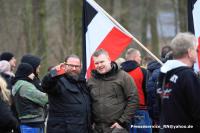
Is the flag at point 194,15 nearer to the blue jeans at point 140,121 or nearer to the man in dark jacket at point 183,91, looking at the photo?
the blue jeans at point 140,121

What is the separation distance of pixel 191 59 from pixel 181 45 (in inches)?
7.8

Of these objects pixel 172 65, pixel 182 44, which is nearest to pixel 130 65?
pixel 172 65

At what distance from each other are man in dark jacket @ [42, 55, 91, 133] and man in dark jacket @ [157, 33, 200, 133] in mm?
2615

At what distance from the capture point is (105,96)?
9.97m

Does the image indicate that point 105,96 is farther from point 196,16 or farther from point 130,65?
point 196,16

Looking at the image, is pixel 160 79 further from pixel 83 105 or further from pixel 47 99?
pixel 47 99

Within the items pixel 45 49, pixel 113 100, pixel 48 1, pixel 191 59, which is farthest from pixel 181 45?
pixel 48 1

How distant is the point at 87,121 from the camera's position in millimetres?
10023

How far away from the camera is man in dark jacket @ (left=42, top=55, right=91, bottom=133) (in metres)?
9.93

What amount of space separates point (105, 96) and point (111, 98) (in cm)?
9

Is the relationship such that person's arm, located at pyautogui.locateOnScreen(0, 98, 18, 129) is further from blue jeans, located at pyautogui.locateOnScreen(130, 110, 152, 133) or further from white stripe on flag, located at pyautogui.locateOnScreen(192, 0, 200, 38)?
white stripe on flag, located at pyautogui.locateOnScreen(192, 0, 200, 38)

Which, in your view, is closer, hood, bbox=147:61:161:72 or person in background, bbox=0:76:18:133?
person in background, bbox=0:76:18:133

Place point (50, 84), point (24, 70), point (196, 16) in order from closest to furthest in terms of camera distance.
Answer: point (50, 84)
point (196, 16)
point (24, 70)

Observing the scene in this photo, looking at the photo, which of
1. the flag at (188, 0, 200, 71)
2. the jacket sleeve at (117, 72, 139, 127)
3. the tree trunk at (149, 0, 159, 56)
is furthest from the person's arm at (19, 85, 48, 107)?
the tree trunk at (149, 0, 159, 56)
